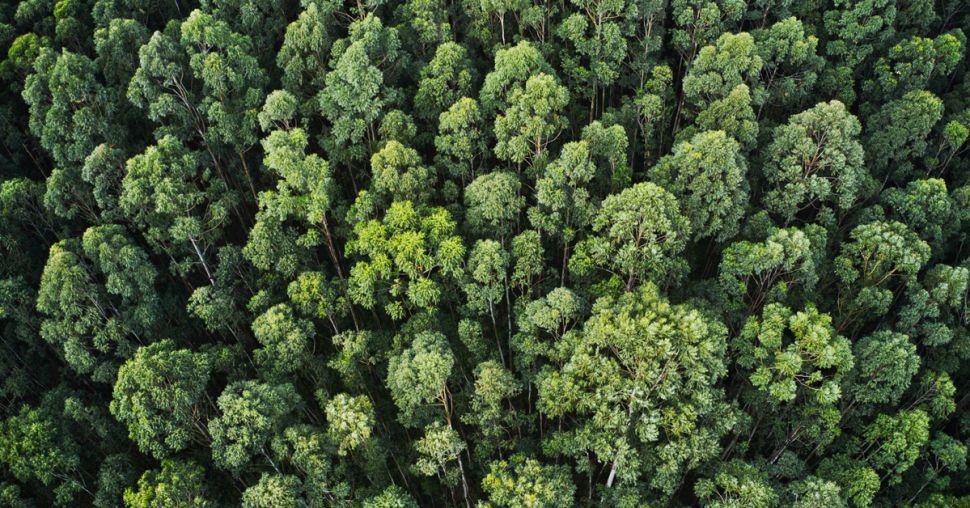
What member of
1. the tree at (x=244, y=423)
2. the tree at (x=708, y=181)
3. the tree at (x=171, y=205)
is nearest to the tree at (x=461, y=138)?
the tree at (x=708, y=181)

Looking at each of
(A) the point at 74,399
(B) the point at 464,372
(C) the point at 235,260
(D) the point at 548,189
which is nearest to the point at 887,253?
(D) the point at 548,189

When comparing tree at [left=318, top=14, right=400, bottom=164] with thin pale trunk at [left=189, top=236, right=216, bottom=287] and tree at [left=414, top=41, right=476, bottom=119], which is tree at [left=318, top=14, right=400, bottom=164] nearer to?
tree at [left=414, top=41, right=476, bottom=119]

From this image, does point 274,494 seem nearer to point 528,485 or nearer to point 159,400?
point 159,400

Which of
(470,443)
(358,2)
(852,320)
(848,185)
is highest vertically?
(358,2)

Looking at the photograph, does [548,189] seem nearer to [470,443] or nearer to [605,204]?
[605,204]

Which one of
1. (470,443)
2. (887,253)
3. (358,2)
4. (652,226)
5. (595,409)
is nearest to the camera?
(595,409)

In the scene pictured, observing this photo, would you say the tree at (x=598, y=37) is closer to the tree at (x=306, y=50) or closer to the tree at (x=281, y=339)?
the tree at (x=306, y=50)
